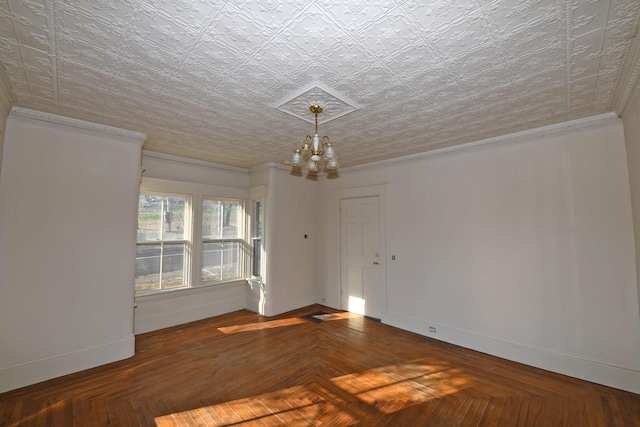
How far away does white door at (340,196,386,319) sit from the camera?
15.3ft

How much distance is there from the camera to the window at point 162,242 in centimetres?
411

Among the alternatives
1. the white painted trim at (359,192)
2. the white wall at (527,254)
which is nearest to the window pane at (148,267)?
the white painted trim at (359,192)

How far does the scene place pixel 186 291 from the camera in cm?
443

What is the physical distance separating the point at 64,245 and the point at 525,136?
5.34 metres

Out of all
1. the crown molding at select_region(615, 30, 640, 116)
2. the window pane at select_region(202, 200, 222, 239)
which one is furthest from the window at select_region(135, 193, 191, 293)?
the crown molding at select_region(615, 30, 640, 116)

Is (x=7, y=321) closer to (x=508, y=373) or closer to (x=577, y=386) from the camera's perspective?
(x=508, y=373)

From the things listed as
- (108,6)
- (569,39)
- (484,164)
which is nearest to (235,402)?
(108,6)

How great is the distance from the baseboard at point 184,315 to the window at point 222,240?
0.45m

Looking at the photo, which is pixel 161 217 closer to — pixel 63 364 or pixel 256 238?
Answer: pixel 256 238

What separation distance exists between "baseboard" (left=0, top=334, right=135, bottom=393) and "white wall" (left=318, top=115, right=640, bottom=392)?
369 cm

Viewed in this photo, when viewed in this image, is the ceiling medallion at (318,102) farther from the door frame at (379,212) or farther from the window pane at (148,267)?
the window pane at (148,267)

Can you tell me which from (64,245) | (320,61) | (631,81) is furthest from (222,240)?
(631,81)

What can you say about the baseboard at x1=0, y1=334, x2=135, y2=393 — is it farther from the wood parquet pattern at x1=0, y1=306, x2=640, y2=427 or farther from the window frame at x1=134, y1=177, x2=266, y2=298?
the window frame at x1=134, y1=177, x2=266, y2=298

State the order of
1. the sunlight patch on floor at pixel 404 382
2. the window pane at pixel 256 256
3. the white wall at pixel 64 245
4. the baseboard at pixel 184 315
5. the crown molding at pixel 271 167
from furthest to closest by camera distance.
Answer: the window pane at pixel 256 256 < the crown molding at pixel 271 167 < the baseboard at pixel 184 315 < the white wall at pixel 64 245 < the sunlight patch on floor at pixel 404 382
